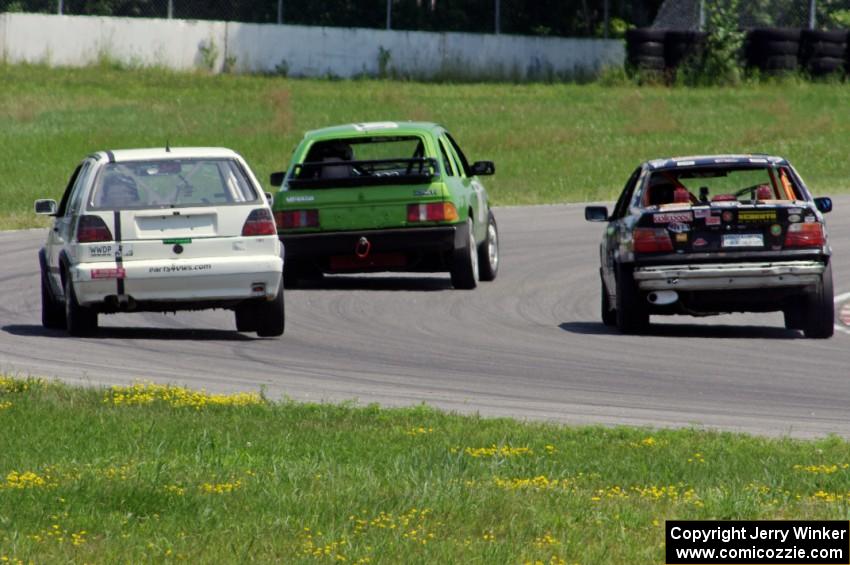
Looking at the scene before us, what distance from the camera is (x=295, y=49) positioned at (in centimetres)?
5150

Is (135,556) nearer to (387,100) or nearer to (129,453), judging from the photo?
(129,453)

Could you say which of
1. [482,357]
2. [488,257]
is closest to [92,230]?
[482,357]

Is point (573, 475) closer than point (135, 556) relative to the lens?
No

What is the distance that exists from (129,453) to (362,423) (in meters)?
1.79

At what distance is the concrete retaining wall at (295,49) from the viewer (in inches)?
1919

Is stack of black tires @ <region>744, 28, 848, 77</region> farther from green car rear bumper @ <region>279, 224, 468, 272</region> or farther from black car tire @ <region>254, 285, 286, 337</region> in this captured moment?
black car tire @ <region>254, 285, 286, 337</region>

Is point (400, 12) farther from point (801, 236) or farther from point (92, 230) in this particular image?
point (92, 230)

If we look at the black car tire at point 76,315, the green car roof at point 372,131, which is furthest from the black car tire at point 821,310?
the black car tire at point 76,315

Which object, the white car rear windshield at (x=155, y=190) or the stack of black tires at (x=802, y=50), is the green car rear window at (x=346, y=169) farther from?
the stack of black tires at (x=802, y=50)

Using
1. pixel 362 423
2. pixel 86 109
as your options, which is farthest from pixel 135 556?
pixel 86 109

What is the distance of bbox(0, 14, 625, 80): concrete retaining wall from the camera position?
1919 inches

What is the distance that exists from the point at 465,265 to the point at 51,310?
4.78m

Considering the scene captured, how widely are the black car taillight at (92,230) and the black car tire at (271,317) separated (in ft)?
4.44

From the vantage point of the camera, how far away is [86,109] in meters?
43.9
